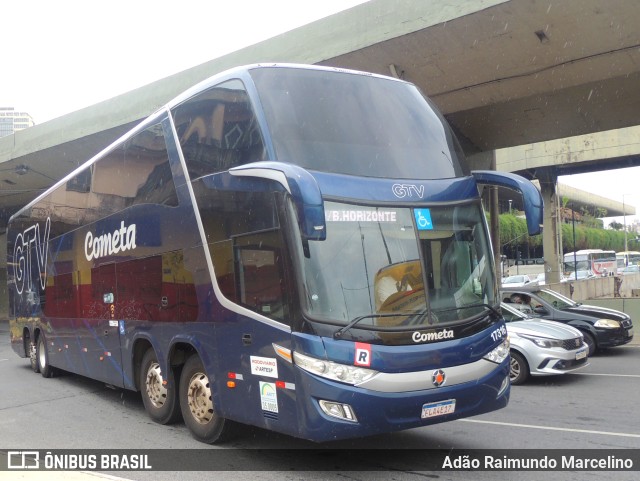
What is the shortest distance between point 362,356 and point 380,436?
247 centimetres

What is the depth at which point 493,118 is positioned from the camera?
18.6m

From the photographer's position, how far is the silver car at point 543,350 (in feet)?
36.1

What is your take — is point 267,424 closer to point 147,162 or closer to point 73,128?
point 147,162

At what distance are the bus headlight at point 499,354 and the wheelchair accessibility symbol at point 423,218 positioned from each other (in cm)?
135

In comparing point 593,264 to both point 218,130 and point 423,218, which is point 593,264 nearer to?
point 423,218

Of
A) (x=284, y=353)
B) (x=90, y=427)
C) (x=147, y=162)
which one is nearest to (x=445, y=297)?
(x=284, y=353)

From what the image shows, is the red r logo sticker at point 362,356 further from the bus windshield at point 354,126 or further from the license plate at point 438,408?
the bus windshield at point 354,126

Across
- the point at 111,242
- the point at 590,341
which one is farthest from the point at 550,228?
the point at 111,242

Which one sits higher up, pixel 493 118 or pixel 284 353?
pixel 493 118

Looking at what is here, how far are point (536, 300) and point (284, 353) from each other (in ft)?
33.6

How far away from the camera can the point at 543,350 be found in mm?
11062

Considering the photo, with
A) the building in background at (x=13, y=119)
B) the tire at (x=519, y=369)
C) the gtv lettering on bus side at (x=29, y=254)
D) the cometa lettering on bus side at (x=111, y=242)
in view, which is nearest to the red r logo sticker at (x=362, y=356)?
the cometa lettering on bus side at (x=111, y=242)

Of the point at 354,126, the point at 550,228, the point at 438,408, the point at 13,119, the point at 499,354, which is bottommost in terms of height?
the point at 438,408

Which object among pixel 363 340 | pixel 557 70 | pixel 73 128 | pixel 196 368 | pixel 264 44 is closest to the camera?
pixel 363 340
